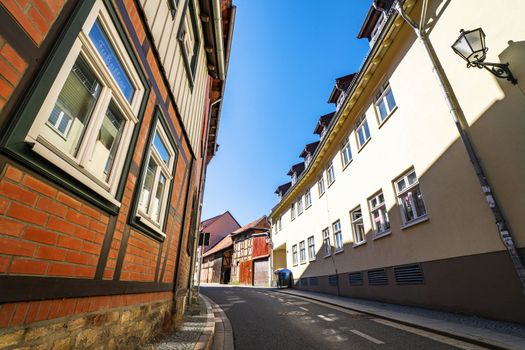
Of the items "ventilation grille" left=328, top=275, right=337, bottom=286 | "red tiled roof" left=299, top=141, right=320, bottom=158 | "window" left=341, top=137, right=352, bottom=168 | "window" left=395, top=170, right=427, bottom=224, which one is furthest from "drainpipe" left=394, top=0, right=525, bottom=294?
"red tiled roof" left=299, top=141, right=320, bottom=158

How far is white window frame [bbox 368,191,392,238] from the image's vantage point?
9070 mm

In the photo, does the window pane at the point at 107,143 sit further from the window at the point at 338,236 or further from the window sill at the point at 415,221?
the window at the point at 338,236

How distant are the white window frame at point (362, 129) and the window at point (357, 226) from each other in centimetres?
286

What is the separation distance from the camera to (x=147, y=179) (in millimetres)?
3742

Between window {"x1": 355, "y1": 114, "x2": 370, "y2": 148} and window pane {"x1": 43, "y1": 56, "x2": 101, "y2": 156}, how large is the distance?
10006mm

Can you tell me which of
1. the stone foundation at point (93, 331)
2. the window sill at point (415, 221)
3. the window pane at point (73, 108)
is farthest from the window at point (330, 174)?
the window pane at point (73, 108)

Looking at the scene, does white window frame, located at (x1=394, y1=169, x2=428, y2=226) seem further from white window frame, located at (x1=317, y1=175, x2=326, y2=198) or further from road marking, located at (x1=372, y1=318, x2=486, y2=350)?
white window frame, located at (x1=317, y1=175, x2=326, y2=198)

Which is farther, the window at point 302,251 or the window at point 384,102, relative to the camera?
the window at point 302,251

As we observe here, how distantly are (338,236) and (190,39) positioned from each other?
1117 centimetres

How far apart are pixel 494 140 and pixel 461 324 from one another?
376 centimetres

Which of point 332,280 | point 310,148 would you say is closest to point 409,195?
point 332,280

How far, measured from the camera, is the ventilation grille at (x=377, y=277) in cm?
876

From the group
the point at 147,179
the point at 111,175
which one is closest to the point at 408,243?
the point at 147,179

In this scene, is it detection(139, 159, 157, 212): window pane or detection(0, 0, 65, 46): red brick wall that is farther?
detection(139, 159, 157, 212): window pane
